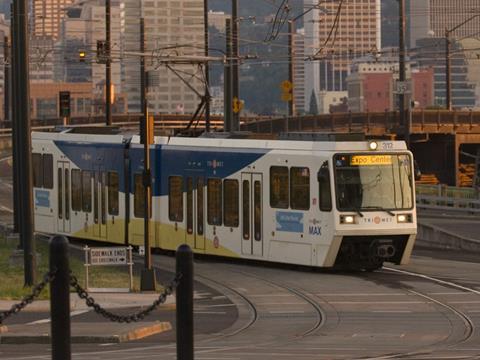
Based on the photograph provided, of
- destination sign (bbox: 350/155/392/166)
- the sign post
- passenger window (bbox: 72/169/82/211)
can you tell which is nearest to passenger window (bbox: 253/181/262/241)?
destination sign (bbox: 350/155/392/166)

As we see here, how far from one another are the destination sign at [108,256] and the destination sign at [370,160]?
17.8 feet

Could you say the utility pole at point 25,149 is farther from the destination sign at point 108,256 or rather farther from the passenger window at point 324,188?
the passenger window at point 324,188

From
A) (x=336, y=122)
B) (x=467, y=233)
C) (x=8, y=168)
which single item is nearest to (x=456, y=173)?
(x=336, y=122)

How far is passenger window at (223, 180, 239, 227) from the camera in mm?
36125

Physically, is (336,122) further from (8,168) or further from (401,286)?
(401,286)

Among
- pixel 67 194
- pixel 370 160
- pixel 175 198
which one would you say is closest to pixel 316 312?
pixel 370 160

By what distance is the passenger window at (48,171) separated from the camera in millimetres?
43750

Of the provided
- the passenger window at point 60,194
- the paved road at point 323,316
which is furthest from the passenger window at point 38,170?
the paved road at point 323,316

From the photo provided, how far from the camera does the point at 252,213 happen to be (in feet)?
117

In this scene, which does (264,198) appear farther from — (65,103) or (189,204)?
(65,103)

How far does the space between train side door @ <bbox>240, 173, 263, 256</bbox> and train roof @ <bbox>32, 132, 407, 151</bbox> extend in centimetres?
74

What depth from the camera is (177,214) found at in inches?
1496

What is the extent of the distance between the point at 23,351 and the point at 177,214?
50.5 ft

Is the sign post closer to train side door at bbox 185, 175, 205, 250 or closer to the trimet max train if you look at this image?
the trimet max train
